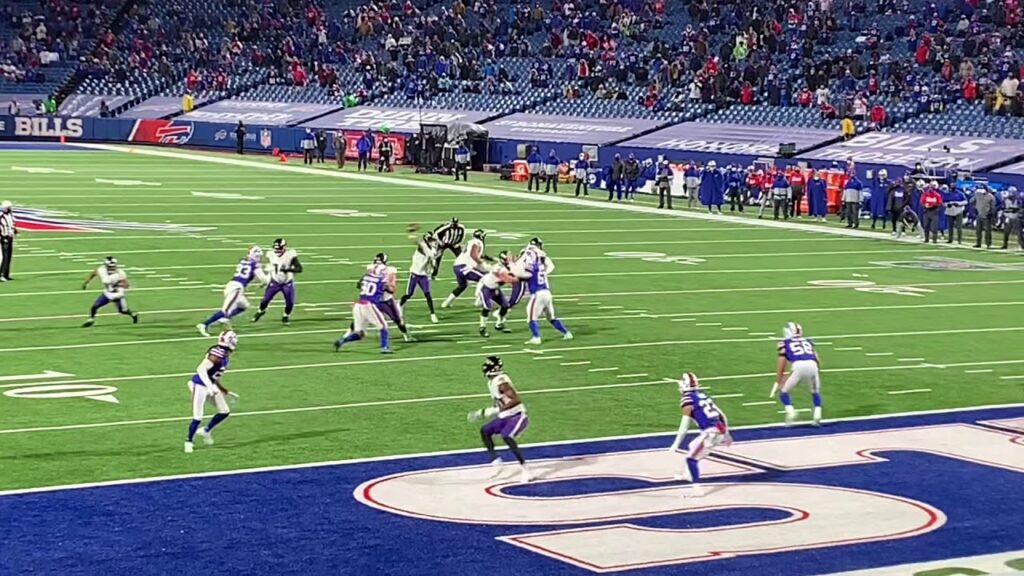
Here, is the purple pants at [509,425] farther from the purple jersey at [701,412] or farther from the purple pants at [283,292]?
the purple pants at [283,292]

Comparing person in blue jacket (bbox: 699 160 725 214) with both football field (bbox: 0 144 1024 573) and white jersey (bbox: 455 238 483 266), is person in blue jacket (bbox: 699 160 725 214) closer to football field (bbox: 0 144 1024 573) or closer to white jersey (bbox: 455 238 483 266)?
football field (bbox: 0 144 1024 573)

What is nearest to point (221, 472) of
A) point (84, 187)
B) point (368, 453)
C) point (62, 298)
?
point (368, 453)

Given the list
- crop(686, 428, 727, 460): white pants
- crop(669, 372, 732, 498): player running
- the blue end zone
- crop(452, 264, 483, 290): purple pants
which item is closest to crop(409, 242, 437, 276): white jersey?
crop(452, 264, 483, 290): purple pants

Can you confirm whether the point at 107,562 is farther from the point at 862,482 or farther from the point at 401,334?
the point at 401,334

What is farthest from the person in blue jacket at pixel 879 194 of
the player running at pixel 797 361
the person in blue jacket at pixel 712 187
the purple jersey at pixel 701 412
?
the purple jersey at pixel 701 412

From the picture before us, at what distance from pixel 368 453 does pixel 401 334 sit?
7.61 metres

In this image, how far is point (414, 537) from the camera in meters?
14.0

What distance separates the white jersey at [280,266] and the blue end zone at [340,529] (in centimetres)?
824

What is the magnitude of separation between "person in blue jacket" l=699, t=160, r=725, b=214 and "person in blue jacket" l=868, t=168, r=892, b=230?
4.08 metres

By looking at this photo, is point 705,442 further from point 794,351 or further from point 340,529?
point 340,529

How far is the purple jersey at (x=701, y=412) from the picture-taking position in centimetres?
1573

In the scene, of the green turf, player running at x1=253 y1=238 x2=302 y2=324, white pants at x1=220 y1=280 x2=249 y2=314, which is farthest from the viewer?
player running at x1=253 y1=238 x2=302 y2=324

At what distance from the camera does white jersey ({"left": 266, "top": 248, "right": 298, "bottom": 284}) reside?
24.5 m

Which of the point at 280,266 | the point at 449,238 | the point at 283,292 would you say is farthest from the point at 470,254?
the point at 280,266
